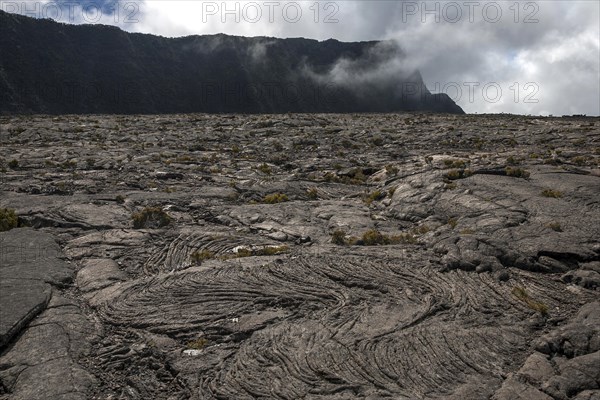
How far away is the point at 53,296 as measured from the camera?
1302cm

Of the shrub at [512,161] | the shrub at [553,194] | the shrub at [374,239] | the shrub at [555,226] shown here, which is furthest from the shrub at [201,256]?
the shrub at [512,161]

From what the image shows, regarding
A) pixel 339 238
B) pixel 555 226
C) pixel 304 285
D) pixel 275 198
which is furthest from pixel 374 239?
pixel 275 198

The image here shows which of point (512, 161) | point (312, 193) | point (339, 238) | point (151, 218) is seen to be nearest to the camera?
point (339, 238)

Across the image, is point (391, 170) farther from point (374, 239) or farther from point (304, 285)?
point (304, 285)

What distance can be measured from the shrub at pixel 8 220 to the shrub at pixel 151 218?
4.10 metres

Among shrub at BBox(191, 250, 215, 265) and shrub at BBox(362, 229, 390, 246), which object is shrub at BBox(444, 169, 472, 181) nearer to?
shrub at BBox(362, 229, 390, 246)

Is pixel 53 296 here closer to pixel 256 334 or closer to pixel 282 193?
pixel 256 334

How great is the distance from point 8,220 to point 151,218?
4.93 meters

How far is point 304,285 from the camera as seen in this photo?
1351 cm

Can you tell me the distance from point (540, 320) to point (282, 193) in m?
15.0

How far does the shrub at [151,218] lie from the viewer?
1889cm

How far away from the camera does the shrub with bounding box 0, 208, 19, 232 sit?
17.8 m

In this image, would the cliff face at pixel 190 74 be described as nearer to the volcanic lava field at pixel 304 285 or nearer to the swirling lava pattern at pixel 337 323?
the volcanic lava field at pixel 304 285

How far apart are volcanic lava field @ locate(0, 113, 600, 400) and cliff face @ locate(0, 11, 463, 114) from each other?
86.3 metres
